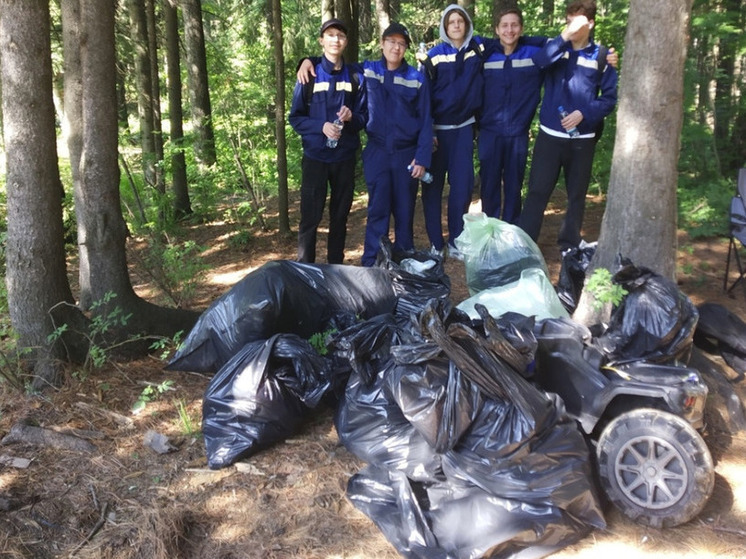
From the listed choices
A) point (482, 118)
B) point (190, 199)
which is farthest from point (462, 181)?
point (190, 199)

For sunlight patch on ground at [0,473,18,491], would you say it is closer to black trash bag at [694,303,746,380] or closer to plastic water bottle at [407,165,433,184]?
plastic water bottle at [407,165,433,184]

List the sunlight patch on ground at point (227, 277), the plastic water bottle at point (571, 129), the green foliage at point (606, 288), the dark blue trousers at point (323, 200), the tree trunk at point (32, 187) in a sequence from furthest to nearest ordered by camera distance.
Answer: the sunlight patch on ground at point (227, 277) < the dark blue trousers at point (323, 200) < the plastic water bottle at point (571, 129) < the tree trunk at point (32, 187) < the green foliage at point (606, 288)

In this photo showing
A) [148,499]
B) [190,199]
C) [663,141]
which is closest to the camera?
[148,499]

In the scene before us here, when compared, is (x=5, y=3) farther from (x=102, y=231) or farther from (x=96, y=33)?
(x=102, y=231)

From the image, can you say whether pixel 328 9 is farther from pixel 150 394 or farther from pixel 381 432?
pixel 381 432

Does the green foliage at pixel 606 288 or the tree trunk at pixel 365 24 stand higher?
the tree trunk at pixel 365 24

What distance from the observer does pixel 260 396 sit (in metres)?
3.08

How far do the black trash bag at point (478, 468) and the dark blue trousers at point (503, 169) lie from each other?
105 inches

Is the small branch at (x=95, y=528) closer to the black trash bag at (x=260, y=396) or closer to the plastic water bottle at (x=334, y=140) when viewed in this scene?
the black trash bag at (x=260, y=396)

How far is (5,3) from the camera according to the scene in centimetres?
355

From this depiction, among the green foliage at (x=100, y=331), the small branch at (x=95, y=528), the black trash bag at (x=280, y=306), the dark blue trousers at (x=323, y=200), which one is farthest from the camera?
the dark blue trousers at (x=323, y=200)

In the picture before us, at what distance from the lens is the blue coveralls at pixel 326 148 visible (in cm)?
475

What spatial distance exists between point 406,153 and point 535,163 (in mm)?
1055

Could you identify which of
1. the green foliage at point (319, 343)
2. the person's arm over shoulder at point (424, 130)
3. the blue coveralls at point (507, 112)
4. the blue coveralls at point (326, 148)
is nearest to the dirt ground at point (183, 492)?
the green foliage at point (319, 343)
